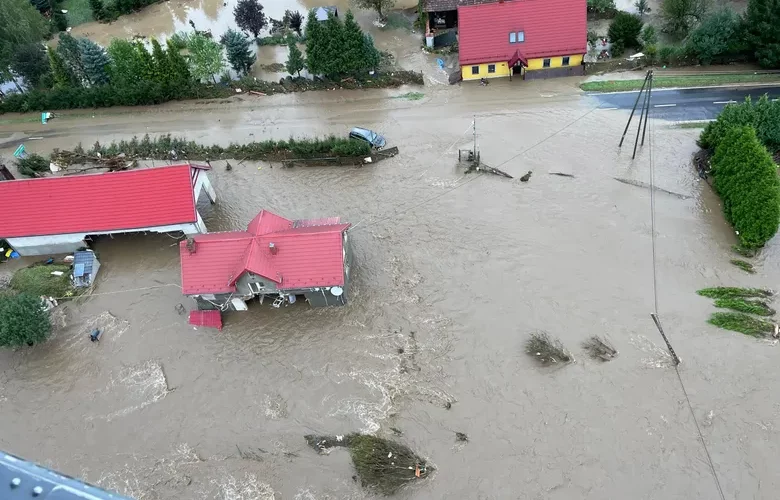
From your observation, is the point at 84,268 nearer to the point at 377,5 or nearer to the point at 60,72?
the point at 60,72

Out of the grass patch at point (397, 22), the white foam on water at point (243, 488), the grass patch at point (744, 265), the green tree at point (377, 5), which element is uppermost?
the green tree at point (377, 5)

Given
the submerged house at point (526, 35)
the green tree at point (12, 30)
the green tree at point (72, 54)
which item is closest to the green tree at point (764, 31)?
the submerged house at point (526, 35)

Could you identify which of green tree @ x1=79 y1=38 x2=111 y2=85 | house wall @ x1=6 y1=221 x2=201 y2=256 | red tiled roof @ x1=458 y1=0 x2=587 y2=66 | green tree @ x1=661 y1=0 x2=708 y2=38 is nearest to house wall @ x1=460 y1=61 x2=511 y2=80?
red tiled roof @ x1=458 y1=0 x2=587 y2=66

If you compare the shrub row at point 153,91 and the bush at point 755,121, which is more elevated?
the shrub row at point 153,91

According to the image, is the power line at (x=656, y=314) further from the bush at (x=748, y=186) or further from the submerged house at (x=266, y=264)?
the submerged house at (x=266, y=264)

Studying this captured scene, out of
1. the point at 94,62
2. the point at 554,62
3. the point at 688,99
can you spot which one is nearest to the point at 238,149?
the point at 94,62
